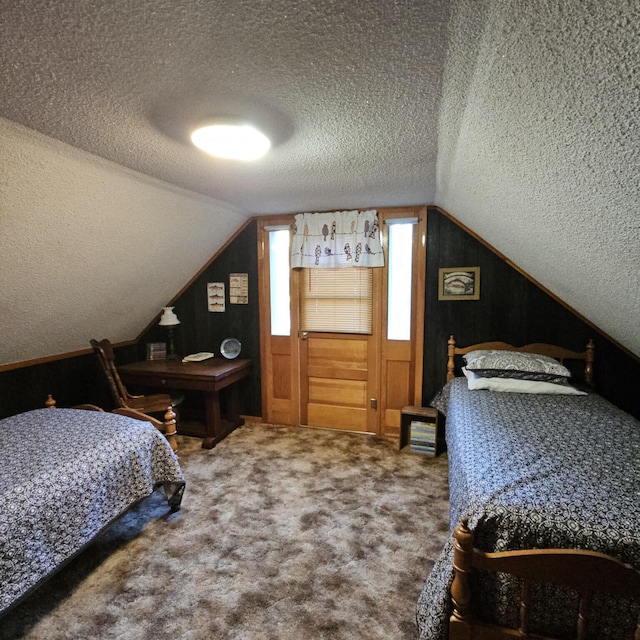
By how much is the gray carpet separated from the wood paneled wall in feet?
4.05

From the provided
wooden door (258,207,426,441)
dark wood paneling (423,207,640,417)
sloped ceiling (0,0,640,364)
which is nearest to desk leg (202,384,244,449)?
wooden door (258,207,426,441)

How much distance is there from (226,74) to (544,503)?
1.86m

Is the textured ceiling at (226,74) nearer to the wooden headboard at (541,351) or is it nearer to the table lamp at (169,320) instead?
the wooden headboard at (541,351)

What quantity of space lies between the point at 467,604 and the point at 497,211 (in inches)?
79.8

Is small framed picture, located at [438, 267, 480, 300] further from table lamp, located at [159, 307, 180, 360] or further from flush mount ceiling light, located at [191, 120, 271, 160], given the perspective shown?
table lamp, located at [159, 307, 180, 360]

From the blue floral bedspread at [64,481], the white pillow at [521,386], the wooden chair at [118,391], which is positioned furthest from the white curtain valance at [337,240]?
the blue floral bedspread at [64,481]

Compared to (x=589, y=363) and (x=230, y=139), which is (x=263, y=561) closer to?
(x=230, y=139)

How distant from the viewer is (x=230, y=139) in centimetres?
171

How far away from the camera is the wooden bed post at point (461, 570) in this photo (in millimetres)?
1333

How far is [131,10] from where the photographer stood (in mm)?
934

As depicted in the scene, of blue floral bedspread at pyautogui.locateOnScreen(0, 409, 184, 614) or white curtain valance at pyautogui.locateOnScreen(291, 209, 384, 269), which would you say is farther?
white curtain valance at pyautogui.locateOnScreen(291, 209, 384, 269)

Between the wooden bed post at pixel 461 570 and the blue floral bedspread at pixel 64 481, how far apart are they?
5.59 ft

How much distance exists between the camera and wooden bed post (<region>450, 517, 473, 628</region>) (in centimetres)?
133

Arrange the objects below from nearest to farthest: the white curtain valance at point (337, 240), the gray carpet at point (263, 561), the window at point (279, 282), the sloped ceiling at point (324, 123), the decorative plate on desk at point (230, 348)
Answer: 1. the sloped ceiling at point (324, 123)
2. the gray carpet at point (263, 561)
3. the white curtain valance at point (337, 240)
4. the window at point (279, 282)
5. the decorative plate on desk at point (230, 348)
